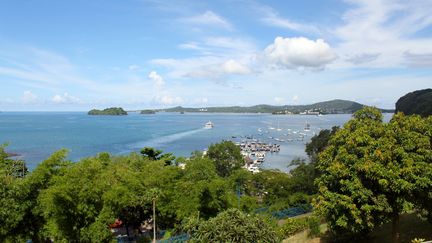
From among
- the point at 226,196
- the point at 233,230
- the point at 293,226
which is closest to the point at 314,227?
the point at 293,226

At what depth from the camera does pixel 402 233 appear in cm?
1302

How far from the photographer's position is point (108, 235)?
1330 centimetres

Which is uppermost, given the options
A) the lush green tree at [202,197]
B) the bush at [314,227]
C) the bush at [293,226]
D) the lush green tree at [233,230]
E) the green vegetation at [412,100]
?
the green vegetation at [412,100]

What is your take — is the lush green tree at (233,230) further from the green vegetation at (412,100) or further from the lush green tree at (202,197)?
the green vegetation at (412,100)

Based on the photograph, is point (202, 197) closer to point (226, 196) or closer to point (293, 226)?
point (226, 196)

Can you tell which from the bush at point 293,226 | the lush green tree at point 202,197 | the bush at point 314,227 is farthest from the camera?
the bush at point 293,226

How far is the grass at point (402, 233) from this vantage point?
12.5 meters

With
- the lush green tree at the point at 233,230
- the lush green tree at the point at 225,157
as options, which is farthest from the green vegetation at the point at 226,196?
the lush green tree at the point at 225,157

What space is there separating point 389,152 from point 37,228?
40.1 ft

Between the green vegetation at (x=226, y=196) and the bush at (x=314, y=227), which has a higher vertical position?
the green vegetation at (x=226, y=196)

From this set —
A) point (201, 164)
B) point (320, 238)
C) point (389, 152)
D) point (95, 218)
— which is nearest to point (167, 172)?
point (201, 164)

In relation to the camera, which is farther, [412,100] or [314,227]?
[412,100]

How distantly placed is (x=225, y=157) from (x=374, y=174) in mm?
21893

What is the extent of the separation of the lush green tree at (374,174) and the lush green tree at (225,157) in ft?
66.3
